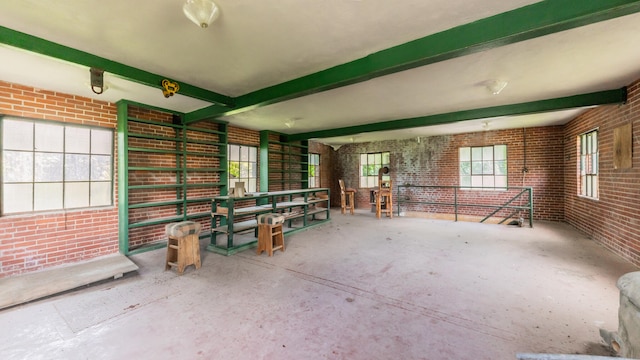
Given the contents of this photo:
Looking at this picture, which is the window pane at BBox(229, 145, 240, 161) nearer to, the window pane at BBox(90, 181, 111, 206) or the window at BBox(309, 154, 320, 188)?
the window pane at BBox(90, 181, 111, 206)

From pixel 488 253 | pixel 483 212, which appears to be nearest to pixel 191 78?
pixel 488 253

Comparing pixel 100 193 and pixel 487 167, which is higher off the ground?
pixel 487 167

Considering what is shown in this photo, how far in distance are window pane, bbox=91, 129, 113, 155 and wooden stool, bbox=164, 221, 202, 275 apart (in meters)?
1.97

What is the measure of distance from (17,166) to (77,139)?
0.75 m

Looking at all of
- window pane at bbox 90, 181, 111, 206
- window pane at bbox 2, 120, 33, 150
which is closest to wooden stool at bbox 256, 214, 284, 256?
window pane at bbox 90, 181, 111, 206

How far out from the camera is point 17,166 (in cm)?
333

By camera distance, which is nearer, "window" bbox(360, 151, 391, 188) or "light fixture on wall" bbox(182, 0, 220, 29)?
"light fixture on wall" bbox(182, 0, 220, 29)

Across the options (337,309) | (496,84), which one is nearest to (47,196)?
(337,309)

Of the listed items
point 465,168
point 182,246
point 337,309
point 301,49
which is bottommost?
point 337,309

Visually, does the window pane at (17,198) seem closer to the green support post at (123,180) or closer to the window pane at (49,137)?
the window pane at (49,137)

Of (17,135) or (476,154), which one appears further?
(476,154)

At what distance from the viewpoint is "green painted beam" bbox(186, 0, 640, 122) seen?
5.65 ft

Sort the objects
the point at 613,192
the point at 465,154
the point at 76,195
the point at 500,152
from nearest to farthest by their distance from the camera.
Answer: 1. the point at 76,195
2. the point at 613,192
3. the point at 500,152
4. the point at 465,154

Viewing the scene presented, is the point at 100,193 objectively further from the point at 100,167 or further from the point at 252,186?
the point at 252,186
